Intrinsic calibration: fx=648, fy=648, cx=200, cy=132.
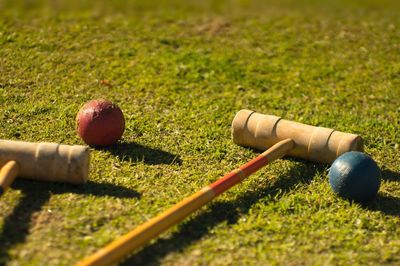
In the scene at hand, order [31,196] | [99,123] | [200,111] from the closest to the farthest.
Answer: [31,196], [99,123], [200,111]

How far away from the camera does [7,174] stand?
4.68 m

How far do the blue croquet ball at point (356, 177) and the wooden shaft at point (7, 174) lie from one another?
7.93 feet

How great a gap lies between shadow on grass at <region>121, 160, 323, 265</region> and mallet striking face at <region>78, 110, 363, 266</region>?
130 millimetres

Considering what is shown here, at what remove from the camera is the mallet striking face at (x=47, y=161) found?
4852mm

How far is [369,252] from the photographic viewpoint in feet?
14.5

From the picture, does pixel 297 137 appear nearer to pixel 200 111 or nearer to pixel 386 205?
pixel 386 205

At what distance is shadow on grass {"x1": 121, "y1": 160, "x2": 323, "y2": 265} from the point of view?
14.0 ft

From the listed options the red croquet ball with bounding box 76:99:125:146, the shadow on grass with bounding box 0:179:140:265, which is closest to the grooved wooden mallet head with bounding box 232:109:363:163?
the red croquet ball with bounding box 76:99:125:146

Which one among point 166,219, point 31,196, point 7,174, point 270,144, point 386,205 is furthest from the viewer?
point 270,144

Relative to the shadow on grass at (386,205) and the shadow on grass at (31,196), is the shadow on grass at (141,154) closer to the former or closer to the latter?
the shadow on grass at (31,196)

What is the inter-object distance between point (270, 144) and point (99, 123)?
151cm

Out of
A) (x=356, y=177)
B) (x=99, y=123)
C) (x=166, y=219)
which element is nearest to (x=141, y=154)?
(x=99, y=123)

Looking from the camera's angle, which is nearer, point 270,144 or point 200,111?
point 270,144

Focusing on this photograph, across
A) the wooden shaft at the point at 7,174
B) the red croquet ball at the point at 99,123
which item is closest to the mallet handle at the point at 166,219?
the wooden shaft at the point at 7,174
